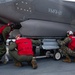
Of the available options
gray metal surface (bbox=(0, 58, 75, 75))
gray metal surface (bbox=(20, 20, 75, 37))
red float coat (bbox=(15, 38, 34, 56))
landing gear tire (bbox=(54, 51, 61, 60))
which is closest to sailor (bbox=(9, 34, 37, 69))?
red float coat (bbox=(15, 38, 34, 56))

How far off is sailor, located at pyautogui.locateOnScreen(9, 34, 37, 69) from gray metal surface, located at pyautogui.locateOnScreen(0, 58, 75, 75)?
0.65ft

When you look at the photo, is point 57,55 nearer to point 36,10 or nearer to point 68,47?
point 68,47

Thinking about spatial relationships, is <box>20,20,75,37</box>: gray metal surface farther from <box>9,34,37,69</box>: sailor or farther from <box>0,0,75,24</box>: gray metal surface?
<box>9,34,37,69</box>: sailor

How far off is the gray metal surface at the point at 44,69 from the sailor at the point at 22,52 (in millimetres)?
197

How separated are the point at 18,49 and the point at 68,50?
5.39 ft

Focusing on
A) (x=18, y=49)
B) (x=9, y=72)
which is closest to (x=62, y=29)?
(x=18, y=49)

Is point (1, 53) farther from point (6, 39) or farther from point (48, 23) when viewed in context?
point (48, 23)

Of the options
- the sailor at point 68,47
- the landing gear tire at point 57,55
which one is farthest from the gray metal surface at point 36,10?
the landing gear tire at point 57,55

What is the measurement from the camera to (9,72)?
16.9ft

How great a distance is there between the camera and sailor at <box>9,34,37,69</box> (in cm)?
552

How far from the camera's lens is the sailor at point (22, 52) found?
18.1 ft

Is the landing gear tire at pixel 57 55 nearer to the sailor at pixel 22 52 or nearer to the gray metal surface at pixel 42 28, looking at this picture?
the gray metal surface at pixel 42 28

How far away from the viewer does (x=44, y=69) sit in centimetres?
547

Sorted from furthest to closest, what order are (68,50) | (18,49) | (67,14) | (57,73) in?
(67,14) → (68,50) → (18,49) → (57,73)
